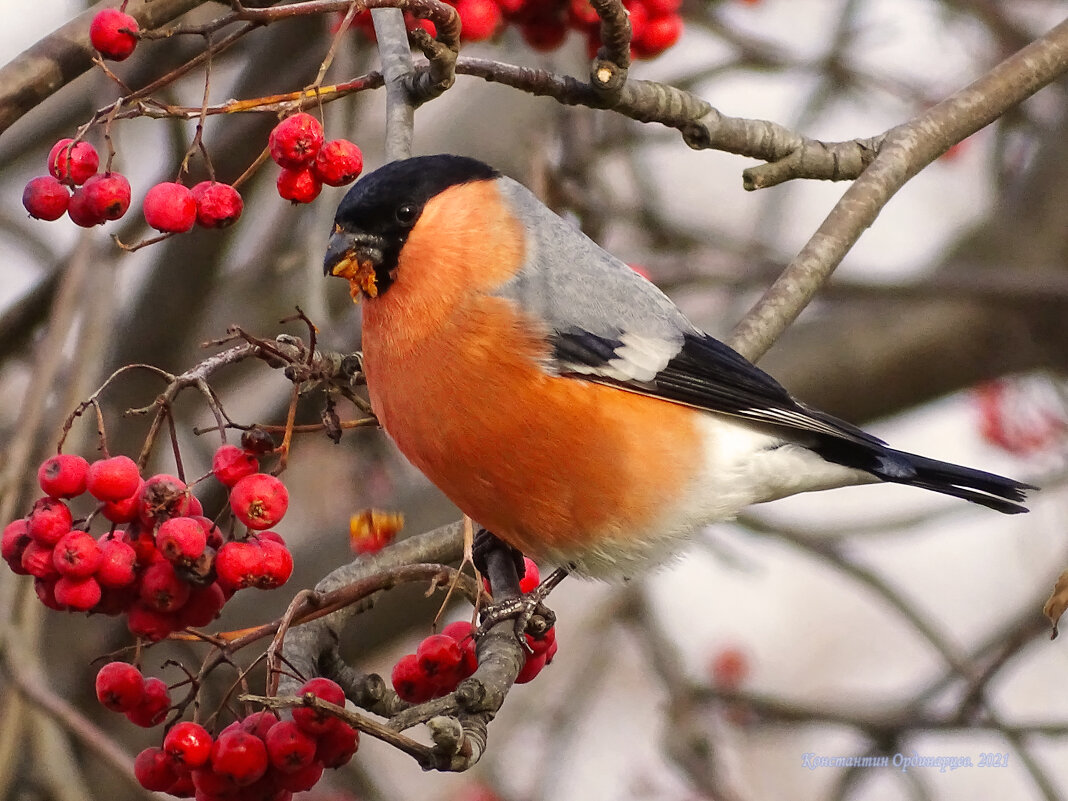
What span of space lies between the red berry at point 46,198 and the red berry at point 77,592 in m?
0.66

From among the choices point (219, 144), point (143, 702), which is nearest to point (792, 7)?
point (219, 144)

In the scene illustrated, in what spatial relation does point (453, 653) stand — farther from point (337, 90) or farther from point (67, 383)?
point (67, 383)

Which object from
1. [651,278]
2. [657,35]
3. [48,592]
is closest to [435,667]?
[48,592]

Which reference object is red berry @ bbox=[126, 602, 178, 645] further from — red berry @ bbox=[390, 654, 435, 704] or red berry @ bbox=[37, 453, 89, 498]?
red berry @ bbox=[390, 654, 435, 704]

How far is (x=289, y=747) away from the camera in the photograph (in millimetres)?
1843

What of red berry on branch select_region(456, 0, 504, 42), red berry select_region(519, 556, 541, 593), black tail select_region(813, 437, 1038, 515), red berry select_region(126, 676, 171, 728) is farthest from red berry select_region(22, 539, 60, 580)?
black tail select_region(813, 437, 1038, 515)

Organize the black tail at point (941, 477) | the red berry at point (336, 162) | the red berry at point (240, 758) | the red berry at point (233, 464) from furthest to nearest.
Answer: the black tail at point (941, 477) < the red berry at point (336, 162) < the red berry at point (233, 464) < the red berry at point (240, 758)

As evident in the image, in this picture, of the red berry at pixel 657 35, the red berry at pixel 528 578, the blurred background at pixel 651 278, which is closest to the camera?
the red berry at pixel 528 578

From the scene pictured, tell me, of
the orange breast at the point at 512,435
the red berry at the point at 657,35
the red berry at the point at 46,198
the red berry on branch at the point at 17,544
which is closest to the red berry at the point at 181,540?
the red berry on branch at the point at 17,544

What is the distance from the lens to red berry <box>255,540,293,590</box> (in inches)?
77.8

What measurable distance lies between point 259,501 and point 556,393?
0.93 metres

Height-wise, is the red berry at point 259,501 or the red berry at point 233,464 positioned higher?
the red berry at point 233,464

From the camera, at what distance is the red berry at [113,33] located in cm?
207

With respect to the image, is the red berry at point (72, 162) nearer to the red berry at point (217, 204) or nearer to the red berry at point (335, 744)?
the red berry at point (217, 204)
